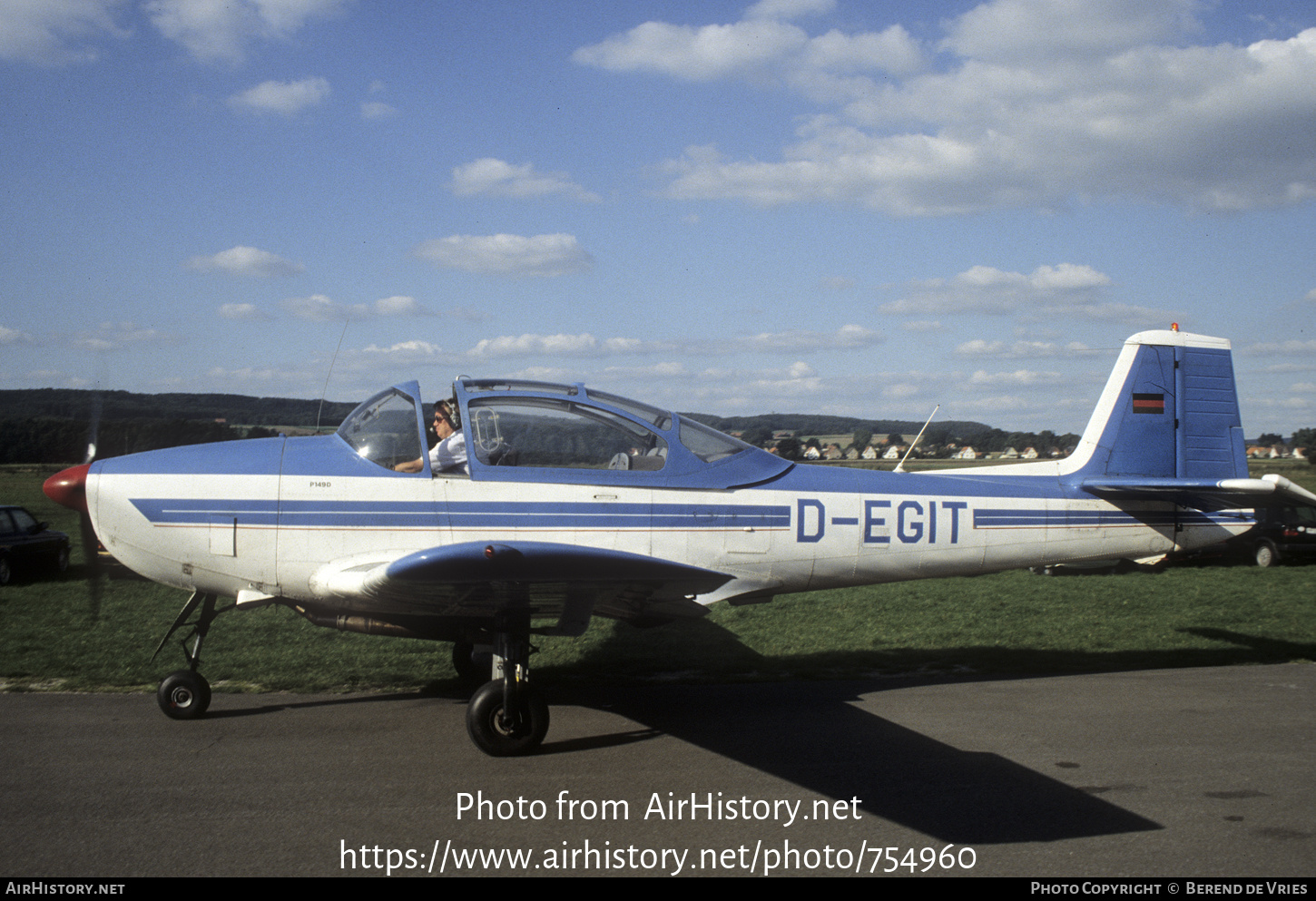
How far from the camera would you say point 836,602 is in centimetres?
1112

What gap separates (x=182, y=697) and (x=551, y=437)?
10.0 ft

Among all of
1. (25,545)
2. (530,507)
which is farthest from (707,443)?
(25,545)

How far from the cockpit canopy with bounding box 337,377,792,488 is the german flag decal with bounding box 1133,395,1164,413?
11.5ft

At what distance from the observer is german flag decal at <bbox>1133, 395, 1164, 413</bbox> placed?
7.07 metres

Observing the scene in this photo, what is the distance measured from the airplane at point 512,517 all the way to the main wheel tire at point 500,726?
0.04 feet

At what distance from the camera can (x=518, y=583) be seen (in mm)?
4480

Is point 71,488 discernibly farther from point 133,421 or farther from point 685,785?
point 685,785

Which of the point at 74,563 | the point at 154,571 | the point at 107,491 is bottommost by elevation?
the point at 74,563

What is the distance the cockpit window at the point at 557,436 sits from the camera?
557 centimetres

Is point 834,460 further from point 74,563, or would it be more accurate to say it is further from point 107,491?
point 74,563

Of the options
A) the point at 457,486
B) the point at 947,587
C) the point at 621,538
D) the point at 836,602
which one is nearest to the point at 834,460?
the point at 836,602

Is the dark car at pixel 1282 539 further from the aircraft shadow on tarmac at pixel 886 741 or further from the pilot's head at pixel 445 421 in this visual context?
the pilot's head at pixel 445 421

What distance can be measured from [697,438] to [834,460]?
4.38 metres

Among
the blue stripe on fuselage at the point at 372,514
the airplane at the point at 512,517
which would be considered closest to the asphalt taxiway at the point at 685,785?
the airplane at the point at 512,517
